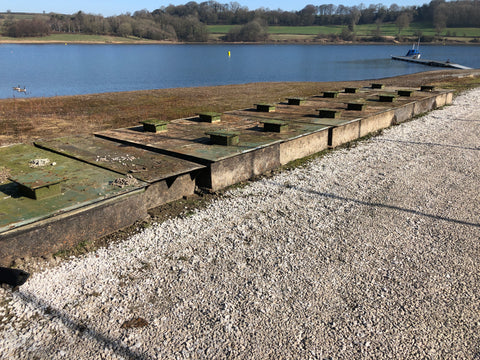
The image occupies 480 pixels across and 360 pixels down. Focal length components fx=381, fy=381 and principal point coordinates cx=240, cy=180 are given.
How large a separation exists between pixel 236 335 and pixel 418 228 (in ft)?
9.83

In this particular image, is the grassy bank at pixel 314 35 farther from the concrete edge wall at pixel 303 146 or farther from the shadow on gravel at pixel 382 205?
the shadow on gravel at pixel 382 205

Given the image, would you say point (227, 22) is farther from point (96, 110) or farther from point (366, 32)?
point (96, 110)

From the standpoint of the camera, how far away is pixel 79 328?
10.1 ft

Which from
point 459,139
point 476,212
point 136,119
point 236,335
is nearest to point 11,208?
point 236,335

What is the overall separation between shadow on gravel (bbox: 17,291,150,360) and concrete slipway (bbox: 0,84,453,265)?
666 mm

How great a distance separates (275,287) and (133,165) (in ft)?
10.6

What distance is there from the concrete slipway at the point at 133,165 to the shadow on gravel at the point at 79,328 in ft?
2.18

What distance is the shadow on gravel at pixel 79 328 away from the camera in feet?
9.35

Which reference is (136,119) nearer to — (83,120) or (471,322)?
(83,120)

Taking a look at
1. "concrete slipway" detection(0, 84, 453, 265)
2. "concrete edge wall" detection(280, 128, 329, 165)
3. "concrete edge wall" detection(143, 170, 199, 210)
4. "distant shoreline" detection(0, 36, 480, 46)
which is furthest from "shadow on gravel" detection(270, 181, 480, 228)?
"distant shoreline" detection(0, 36, 480, 46)

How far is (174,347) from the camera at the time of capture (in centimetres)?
290

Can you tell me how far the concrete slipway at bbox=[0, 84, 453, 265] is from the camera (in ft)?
13.7

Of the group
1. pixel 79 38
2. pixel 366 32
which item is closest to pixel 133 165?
pixel 79 38

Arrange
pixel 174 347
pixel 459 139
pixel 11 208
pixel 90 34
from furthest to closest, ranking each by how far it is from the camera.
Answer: pixel 90 34 < pixel 459 139 < pixel 11 208 < pixel 174 347
